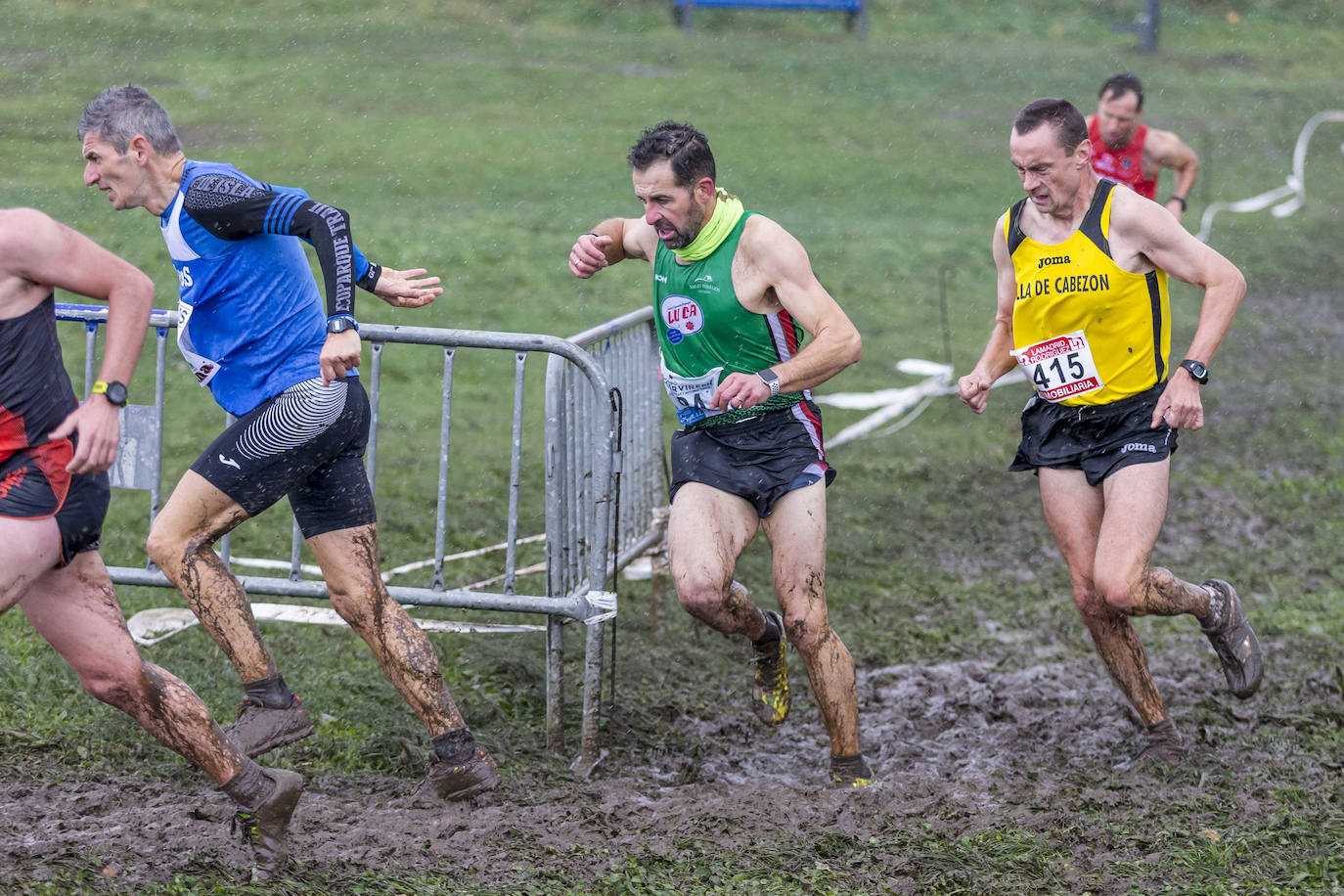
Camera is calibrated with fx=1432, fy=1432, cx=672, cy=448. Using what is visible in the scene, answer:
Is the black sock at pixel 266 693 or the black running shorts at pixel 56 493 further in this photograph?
the black sock at pixel 266 693

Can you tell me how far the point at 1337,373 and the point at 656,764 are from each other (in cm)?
995

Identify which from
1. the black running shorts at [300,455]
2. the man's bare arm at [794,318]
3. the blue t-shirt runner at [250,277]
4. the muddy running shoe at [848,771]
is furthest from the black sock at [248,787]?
the muddy running shoe at [848,771]

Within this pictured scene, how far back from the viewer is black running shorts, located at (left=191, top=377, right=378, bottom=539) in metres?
4.90

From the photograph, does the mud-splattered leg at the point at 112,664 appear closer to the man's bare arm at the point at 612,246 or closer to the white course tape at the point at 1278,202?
the man's bare arm at the point at 612,246

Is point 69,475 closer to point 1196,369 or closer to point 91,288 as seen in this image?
point 91,288

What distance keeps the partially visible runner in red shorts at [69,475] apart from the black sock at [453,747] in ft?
2.87

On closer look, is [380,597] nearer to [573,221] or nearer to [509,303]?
[509,303]

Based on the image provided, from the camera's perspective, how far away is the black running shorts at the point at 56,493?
154 inches

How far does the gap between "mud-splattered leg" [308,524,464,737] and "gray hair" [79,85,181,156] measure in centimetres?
146

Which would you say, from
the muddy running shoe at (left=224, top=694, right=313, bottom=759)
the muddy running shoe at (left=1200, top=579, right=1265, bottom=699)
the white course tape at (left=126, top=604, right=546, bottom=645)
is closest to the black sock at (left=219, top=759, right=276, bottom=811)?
the muddy running shoe at (left=224, top=694, right=313, bottom=759)

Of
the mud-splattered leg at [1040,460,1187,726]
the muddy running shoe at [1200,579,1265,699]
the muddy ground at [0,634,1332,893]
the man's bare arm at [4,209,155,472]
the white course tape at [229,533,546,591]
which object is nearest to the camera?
the man's bare arm at [4,209,155,472]

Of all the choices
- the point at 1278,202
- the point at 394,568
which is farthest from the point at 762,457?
the point at 1278,202

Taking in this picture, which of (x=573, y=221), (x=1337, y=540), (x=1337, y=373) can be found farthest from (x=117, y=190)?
(x=573, y=221)

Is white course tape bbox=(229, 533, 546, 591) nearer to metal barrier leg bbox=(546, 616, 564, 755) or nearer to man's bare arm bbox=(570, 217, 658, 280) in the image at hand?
metal barrier leg bbox=(546, 616, 564, 755)
